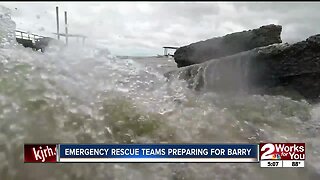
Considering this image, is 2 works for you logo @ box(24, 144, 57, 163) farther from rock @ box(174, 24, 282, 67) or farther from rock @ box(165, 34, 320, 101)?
rock @ box(174, 24, 282, 67)

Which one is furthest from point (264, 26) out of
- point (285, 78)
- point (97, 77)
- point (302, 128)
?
point (97, 77)

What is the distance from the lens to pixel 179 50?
29.9 feet

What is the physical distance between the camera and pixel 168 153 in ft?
12.9

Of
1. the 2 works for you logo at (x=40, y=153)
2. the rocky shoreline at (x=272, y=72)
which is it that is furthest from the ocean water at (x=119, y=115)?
the rocky shoreline at (x=272, y=72)

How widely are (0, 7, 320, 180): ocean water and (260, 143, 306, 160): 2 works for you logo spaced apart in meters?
0.16

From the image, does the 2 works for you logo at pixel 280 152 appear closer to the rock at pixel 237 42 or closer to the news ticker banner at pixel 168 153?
the news ticker banner at pixel 168 153

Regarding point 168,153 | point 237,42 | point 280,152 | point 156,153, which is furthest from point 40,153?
point 237,42

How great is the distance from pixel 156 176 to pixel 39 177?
1.23 m

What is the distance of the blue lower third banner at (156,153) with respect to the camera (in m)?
3.76

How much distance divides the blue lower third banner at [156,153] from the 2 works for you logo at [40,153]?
0.07 m

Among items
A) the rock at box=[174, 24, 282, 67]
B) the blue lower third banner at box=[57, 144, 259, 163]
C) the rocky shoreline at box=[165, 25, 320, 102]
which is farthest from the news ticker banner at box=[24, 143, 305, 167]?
the rock at box=[174, 24, 282, 67]

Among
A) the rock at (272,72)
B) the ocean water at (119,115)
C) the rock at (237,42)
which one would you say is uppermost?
the rock at (237,42)

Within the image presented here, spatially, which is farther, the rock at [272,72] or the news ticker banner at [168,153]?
the rock at [272,72]

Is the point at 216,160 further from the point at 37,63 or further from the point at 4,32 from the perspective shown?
the point at 4,32
